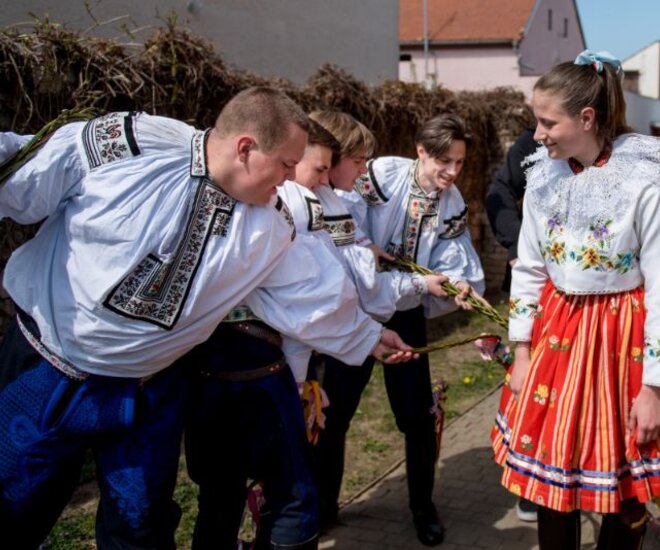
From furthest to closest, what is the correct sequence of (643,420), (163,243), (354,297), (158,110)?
(158,110) → (354,297) → (643,420) → (163,243)

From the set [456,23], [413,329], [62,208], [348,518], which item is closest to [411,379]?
[413,329]

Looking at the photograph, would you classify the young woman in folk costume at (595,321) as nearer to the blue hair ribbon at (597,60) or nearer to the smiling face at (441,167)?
the blue hair ribbon at (597,60)

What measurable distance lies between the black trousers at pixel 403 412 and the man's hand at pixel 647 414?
1.30 metres

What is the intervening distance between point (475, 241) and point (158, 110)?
5.79m

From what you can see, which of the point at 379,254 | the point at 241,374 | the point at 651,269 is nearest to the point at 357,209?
the point at 379,254

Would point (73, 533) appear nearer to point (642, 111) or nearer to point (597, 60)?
point (597, 60)

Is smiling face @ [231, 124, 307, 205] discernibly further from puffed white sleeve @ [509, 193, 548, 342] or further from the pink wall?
the pink wall

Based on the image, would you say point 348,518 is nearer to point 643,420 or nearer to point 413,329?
point 413,329

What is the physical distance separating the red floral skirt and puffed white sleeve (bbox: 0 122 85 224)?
168 centimetres

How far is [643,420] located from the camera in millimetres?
2570

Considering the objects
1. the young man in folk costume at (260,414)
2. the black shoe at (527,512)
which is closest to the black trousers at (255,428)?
the young man in folk costume at (260,414)

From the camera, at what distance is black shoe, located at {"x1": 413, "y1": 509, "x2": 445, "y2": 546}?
3.75 meters

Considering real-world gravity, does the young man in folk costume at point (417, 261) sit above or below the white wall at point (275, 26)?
below

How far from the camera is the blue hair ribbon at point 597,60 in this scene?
2662 millimetres
